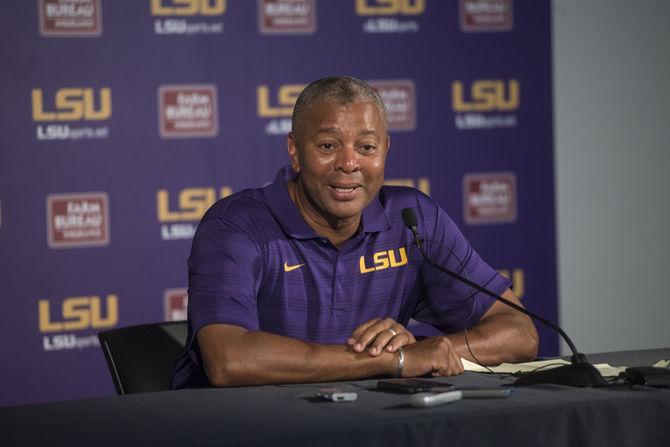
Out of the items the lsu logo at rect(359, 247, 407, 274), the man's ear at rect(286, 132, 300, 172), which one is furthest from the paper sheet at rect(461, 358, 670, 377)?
the man's ear at rect(286, 132, 300, 172)

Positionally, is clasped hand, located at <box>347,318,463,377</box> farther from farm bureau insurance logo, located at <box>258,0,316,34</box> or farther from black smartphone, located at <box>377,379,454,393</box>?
farm bureau insurance logo, located at <box>258,0,316,34</box>

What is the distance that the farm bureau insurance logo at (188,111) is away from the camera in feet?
14.8

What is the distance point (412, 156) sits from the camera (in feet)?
16.0

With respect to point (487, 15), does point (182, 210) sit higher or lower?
lower

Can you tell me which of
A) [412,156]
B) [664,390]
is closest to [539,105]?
[412,156]

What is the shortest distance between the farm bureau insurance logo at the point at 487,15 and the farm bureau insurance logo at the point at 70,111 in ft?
5.84

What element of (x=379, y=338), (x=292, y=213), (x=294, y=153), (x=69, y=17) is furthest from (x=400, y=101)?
(x=379, y=338)

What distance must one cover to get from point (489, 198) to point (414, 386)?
3.15m

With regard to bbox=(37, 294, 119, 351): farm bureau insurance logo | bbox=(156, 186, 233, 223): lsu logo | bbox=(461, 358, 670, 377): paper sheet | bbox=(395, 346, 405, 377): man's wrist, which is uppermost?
bbox=(156, 186, 233, 223): lsu logo

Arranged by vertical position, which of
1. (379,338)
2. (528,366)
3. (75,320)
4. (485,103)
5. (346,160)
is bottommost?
(75,320)

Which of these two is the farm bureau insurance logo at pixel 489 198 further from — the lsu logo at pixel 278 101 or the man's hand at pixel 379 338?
the man's hand at pixel 379 338

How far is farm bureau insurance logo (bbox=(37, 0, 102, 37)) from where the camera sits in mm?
4332

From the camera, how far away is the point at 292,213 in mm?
2604

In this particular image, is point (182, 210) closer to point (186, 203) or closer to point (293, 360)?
point (186, 203)
